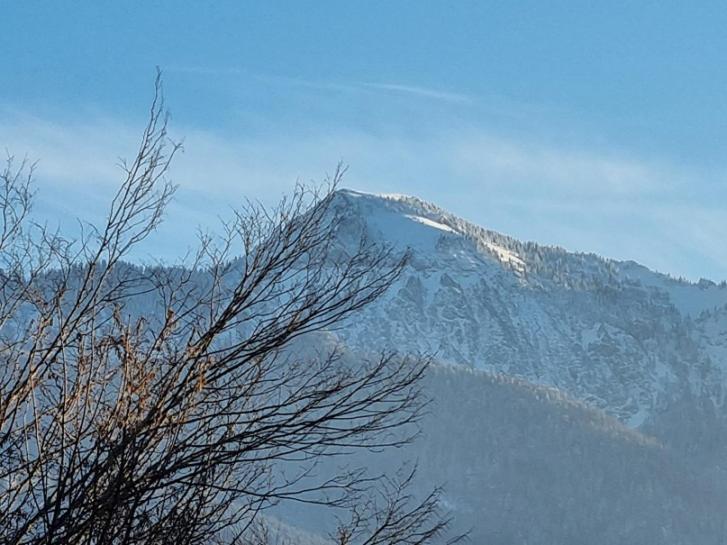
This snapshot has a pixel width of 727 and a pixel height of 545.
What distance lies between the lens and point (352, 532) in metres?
8.02

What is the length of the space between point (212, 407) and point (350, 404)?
0.51 metres

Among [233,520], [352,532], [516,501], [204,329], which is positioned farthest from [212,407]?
[516,501]

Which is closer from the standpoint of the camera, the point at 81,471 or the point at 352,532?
the point at 81,471

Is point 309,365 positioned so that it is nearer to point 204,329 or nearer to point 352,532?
point 204,329

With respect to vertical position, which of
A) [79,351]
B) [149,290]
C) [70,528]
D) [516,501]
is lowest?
[70,528]

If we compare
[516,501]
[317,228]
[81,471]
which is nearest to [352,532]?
[317,228]

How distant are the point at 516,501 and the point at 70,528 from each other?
158 m

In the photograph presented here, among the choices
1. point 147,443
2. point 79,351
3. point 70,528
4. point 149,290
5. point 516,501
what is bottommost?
point 70,528

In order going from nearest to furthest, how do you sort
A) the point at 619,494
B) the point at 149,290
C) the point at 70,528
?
the point at 70,528 < the point at 149,290 < the point at 619,494

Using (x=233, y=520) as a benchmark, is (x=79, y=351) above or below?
above

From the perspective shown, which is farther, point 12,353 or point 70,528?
point 12,353

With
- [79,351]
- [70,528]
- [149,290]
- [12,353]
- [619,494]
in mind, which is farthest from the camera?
[619,494]

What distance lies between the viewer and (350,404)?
4.79 metres

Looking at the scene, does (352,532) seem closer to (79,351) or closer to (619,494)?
(79,351)
